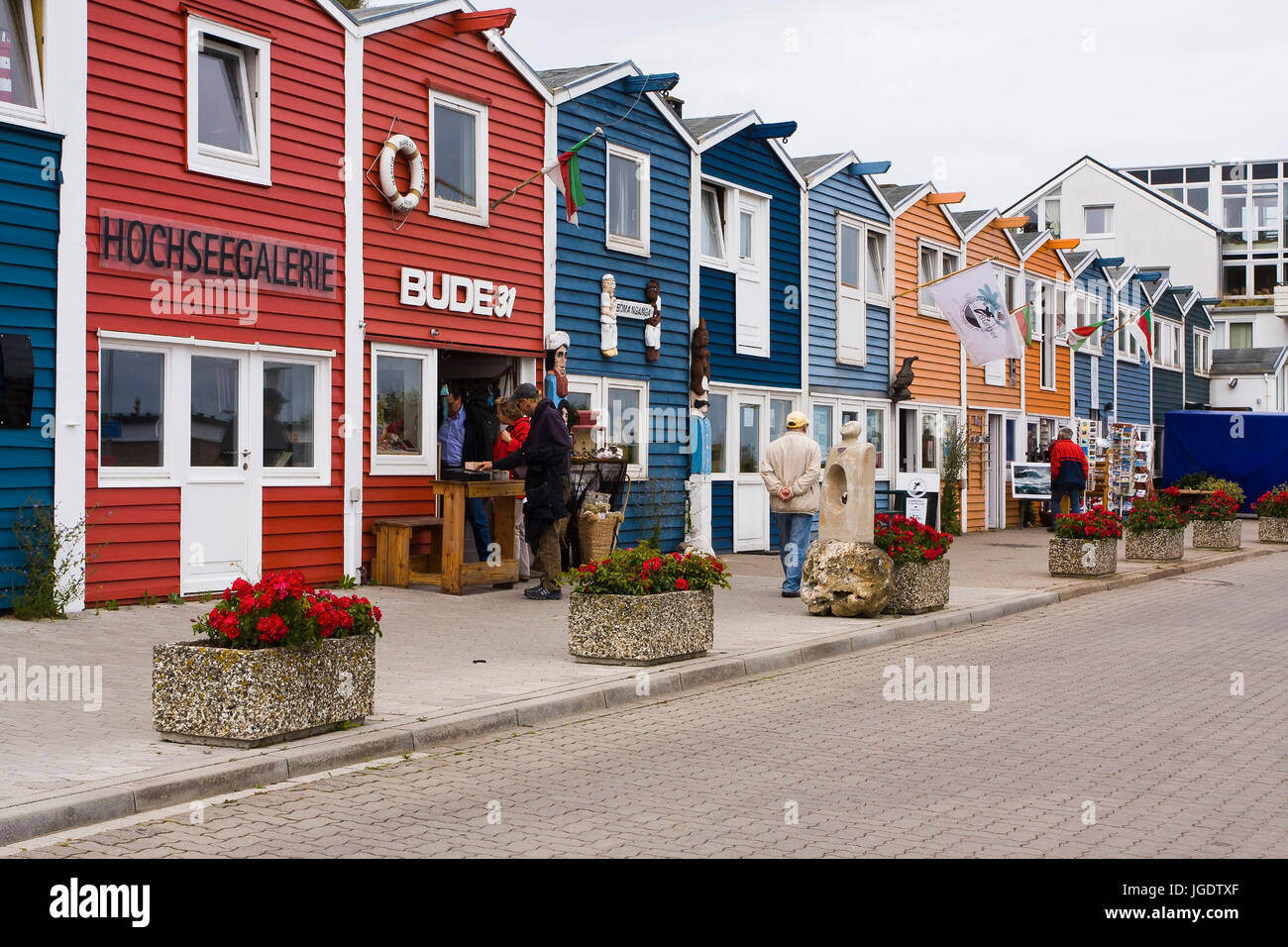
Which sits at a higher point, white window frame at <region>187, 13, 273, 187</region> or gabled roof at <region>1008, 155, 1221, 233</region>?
gabled roof at <region>1008, 155, 1221, 233</region>

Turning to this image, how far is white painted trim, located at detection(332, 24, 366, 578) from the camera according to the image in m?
Answer: 14.9

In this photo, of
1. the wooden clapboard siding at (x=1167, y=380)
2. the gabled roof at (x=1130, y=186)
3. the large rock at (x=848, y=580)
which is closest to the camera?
the large rock at (x=848, y=580)

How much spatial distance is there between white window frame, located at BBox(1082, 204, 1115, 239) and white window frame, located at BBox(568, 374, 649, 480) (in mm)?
44331

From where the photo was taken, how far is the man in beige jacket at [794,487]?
1559 cm

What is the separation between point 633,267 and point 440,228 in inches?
165

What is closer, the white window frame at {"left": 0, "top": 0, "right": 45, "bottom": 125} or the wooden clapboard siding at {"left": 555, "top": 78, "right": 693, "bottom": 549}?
the white window frame at {"left": 0, "top": 0, "right": 45, "bottom": 125}

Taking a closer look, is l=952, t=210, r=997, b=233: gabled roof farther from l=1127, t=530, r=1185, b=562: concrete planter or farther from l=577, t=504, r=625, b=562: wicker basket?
l=577, t=504, r=625, b=562: wicker basket

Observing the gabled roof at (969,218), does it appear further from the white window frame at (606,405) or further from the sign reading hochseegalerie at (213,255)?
the sign reading hochseegalerie at (213,255)

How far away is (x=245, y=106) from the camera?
14.1 meters

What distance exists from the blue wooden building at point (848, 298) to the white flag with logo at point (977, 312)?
1750 millimetres

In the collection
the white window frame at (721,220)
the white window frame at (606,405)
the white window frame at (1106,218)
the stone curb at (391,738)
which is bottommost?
the stone curb at (391,738)

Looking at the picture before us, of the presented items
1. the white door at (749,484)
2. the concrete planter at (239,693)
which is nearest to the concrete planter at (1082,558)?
the white door at (749,484)

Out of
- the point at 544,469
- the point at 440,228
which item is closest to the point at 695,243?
the point at 440,228

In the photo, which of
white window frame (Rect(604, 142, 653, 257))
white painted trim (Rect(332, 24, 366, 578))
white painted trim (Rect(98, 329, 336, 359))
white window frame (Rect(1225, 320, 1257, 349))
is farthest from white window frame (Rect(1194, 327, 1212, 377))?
white painted trim (Rect(98, 329, 336, 359))
